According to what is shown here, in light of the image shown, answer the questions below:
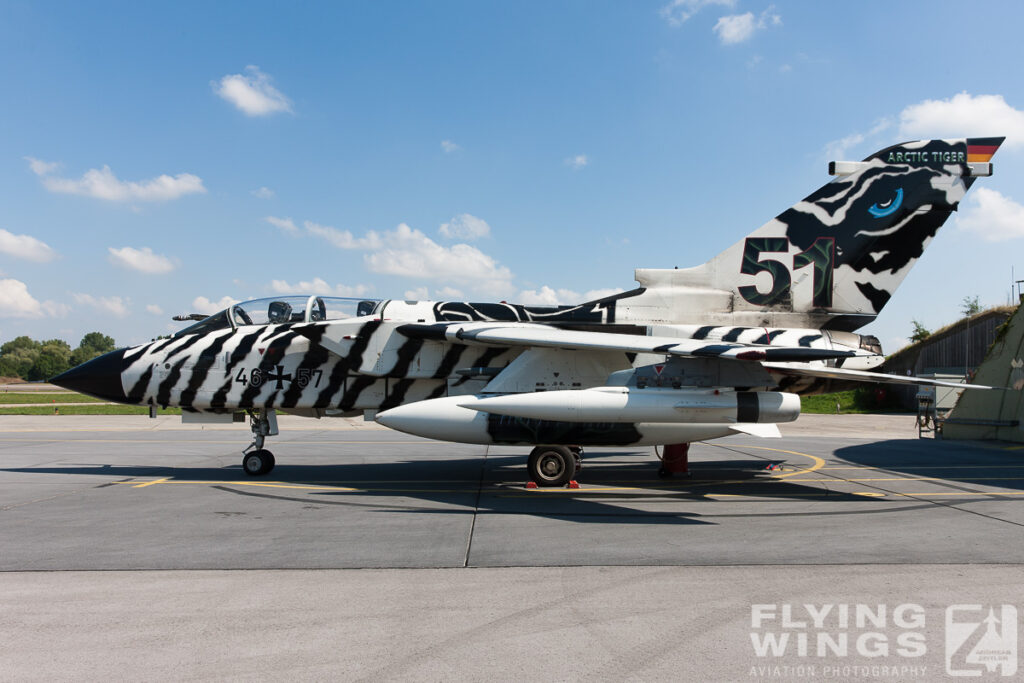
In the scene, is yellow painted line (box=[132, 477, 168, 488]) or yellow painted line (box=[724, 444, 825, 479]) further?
yellow painted line (box=[724, 444, 825, 479])

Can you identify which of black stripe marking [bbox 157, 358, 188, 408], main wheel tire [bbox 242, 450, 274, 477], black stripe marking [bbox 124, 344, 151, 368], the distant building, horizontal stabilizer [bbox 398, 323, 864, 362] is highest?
the distant building

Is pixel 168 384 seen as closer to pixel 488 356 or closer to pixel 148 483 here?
pixel 148 483

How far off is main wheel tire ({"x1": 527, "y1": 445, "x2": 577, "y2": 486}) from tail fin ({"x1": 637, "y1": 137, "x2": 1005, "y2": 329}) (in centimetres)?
345

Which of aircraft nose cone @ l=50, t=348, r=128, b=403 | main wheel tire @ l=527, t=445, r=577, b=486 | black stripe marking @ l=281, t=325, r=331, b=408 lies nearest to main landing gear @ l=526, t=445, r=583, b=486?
main wheel tire @ l=527, t=445, r=577, b=486

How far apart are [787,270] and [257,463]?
1001cm

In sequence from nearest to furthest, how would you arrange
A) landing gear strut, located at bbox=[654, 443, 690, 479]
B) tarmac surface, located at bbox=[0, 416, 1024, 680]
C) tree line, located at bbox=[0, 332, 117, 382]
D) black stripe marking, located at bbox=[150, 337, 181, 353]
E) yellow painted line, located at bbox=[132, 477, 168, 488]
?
tarmac surface, located at bbox=[0, 416, 1024, 680], yellow painted line, located at bbox=[132, 477, 168, 488], black stripe marking, located at bbox=[150, 337, 181, 353], landing gear strut, located at bbox=[654, 443, 690, 479], tree line, located at bbox=[0, 332, 117, 382]

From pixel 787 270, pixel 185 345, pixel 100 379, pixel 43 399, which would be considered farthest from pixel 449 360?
pixel 43 399

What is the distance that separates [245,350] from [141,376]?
1820 millimetres

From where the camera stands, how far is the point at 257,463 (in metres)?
11.2

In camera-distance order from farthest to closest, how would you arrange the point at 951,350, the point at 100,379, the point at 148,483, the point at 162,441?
the point at 951,350
the point at 162,441
the point at 100,379
the point at 148,483

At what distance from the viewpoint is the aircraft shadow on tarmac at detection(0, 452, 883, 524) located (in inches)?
329

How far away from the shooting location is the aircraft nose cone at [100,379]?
1089 centimetres

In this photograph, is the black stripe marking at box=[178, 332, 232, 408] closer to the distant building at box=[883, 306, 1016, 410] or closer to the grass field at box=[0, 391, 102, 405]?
the distant building at box=[883, 306, 1016, 410]

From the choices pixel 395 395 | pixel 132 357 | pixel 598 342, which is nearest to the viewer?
pixel 598 342
